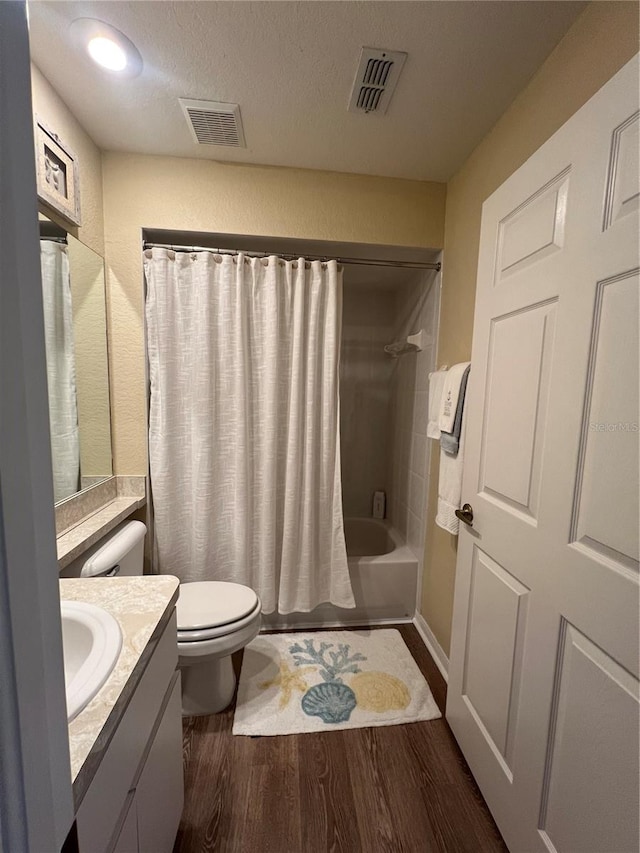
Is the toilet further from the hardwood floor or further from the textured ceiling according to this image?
the textured ceiling

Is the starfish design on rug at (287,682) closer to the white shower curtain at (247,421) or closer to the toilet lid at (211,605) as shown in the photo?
the white shower curtain at (247,421)

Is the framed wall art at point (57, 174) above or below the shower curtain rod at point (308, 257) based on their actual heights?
above

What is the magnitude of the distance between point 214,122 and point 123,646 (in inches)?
69.3

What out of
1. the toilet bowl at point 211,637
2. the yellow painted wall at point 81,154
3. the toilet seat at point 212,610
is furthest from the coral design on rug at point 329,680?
the yellow painted wall at point 81,154

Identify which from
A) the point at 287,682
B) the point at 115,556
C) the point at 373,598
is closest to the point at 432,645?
the point at 373,598

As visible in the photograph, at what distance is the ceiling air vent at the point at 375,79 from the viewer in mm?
1049

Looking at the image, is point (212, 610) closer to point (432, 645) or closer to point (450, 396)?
point (432, 645)

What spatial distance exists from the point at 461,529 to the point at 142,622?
1057 mm

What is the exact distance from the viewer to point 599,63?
35.1 inches

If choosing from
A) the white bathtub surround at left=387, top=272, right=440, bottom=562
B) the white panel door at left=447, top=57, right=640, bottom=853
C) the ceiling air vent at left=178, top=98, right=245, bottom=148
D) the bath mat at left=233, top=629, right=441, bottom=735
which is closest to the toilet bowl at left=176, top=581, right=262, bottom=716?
the bath mat at left=233, top=629, right=441, bottom=735

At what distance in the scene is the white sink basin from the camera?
1.91 ft

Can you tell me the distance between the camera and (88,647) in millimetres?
729

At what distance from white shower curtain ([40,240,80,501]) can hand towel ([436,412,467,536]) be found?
1490mm

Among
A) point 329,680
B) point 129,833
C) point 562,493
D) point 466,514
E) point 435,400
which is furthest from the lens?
point 435,400
